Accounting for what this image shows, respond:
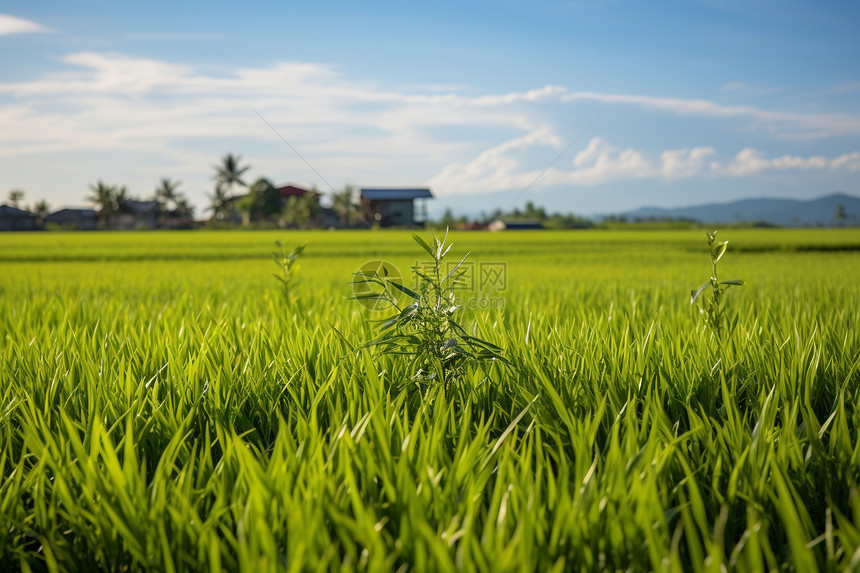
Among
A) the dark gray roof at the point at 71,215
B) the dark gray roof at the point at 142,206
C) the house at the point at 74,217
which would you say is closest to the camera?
the dark gray roof at the point at 142,206

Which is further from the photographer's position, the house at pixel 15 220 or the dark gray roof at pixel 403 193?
the house at pixel 15 220

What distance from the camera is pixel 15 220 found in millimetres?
64375

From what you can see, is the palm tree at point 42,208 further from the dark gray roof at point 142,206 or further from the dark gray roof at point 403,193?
the dark gray roof at point 403,193

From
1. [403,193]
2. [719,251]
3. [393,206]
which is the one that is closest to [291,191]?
[393,206]

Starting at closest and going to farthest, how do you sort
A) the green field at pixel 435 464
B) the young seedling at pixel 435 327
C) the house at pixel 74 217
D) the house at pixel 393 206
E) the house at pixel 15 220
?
the green field at pixel 435 464
the young seedling at pixel 435 327
the house at pixel 393 206
the house at pixel 15 220
the house at pixel 74 217

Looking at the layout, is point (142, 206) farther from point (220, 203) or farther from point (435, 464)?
point (435, 464)

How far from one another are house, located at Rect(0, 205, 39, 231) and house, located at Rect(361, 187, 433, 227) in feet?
144

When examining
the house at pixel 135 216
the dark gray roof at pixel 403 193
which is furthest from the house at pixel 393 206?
the house at pixel 135 216

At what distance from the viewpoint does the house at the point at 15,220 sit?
62.8 m

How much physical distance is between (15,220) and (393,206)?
47356 mm

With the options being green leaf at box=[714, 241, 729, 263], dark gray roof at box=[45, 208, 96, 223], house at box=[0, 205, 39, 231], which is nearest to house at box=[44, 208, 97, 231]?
dark gray roof at box=[45, 208, 96, 223]

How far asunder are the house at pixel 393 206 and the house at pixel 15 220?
43.8 meters

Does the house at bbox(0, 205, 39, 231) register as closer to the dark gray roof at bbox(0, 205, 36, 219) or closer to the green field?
the dark gray roof at bbox(0, 205, 36, 219)

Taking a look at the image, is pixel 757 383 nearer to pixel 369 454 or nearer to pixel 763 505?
pixel 763 505
